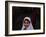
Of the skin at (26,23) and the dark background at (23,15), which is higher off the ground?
the dark background at (23,15)

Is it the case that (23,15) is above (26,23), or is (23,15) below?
above

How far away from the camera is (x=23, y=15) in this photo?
1.46 meters

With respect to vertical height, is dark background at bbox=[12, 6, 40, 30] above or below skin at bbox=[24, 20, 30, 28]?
above

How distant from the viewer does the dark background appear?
143 centimetres

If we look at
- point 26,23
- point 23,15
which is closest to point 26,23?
point 26,23

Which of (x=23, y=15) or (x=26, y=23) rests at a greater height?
(x=23, y=15)

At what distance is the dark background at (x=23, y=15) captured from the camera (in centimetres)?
143

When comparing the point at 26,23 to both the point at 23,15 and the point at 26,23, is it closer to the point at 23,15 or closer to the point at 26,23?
the point at 26,23

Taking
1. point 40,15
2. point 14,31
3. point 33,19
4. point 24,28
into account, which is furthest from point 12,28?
point 40,15

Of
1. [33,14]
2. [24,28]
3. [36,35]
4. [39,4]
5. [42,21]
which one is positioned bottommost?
[36,35]

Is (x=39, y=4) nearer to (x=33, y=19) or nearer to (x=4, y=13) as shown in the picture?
(x=33, y=19)
